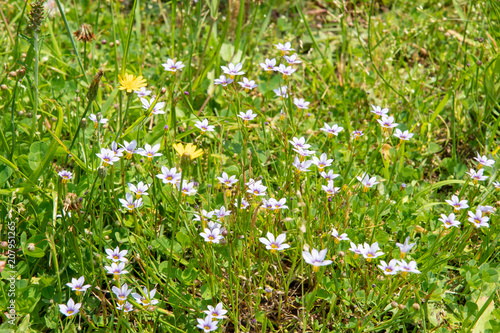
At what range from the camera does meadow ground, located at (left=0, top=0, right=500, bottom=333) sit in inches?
80.6

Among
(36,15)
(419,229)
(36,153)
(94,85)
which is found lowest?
(419,229)

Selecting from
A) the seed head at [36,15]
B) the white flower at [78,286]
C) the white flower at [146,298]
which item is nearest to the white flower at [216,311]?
the white flower at [146,298]

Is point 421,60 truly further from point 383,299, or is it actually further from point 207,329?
point 207,329

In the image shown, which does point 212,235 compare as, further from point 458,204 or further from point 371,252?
point 458,204

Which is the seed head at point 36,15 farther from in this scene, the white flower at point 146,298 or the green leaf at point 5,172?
the white flower at point 146,298

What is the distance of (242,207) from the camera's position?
84.5 inches

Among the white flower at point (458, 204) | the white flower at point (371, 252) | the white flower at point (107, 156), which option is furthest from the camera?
the white flower at point (458, 204)

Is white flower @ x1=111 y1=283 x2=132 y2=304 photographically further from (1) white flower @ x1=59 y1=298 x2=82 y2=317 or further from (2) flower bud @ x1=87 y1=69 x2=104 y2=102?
(2) flower bud @ x1=87 y1=69 x2=104 y2=102

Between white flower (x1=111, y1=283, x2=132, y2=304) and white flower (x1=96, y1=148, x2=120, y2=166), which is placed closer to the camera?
white flower (x1=111, y1=283, x2=132, y2=304)

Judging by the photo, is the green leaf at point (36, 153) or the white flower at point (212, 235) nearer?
the white flower at point (212, 235)

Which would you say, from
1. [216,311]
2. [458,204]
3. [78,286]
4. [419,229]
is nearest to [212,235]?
[216,311]

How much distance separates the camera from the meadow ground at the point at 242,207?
6.72 feet

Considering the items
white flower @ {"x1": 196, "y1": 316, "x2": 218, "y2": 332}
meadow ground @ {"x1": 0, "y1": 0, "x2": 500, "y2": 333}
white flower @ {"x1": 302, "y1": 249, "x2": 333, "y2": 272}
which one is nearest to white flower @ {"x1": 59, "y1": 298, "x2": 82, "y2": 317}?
meadow ground @ {"x1": 0, "y1": 0, "x2": 500, "y2": 333}

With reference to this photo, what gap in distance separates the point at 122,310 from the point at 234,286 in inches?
20.1
